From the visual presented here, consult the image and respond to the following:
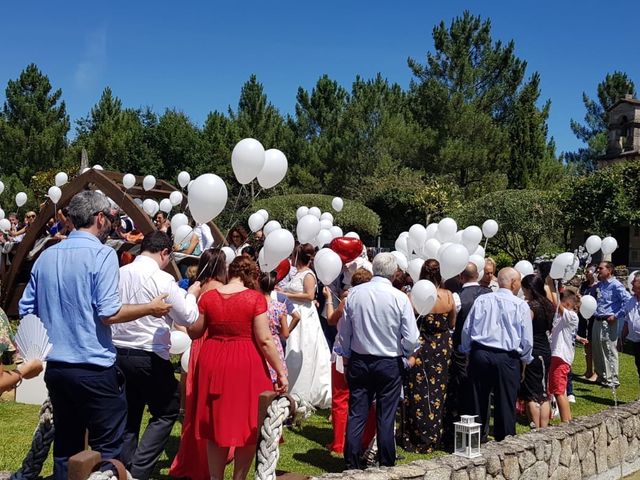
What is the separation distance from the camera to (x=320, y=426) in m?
6.22

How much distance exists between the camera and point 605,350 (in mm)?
8578

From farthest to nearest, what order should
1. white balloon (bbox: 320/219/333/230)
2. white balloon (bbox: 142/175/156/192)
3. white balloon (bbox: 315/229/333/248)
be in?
1. white balloon (bbox: 142/175/156/192)
2. white balloon (bbox: 320/219/333/230)
3. white balloon (bbox: 315/229/333/248)

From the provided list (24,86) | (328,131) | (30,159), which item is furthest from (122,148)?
(328,131)

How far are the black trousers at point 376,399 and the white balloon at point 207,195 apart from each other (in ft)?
5.68

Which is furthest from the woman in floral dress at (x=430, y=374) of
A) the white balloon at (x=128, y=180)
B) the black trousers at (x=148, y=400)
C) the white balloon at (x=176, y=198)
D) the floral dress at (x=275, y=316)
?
the white balloon at (x=128, y=180)

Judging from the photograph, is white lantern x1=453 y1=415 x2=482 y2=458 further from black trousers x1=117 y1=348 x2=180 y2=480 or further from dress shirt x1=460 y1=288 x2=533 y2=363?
black trousers x1=117 y1=348 x2=180 y2=480

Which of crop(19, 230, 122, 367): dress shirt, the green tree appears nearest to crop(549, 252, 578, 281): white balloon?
crop(19, 230, 122, 367): dress shirt

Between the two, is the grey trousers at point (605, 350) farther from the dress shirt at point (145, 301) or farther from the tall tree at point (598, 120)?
the tall tree at point (598, 120)

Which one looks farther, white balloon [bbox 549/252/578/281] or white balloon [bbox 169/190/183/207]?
white balloon [bbox 169/190/183/207]

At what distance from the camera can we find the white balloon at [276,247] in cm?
591

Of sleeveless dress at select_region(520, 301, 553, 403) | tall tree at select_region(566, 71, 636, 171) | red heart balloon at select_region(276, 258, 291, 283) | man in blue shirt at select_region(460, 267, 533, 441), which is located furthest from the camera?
tall tree at select_region(566, 71, 636, 171)

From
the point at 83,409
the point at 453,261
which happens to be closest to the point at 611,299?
the point at 453,261

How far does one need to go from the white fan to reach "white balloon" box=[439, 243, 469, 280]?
3.92 m

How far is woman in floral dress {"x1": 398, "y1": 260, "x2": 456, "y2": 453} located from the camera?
547cm
